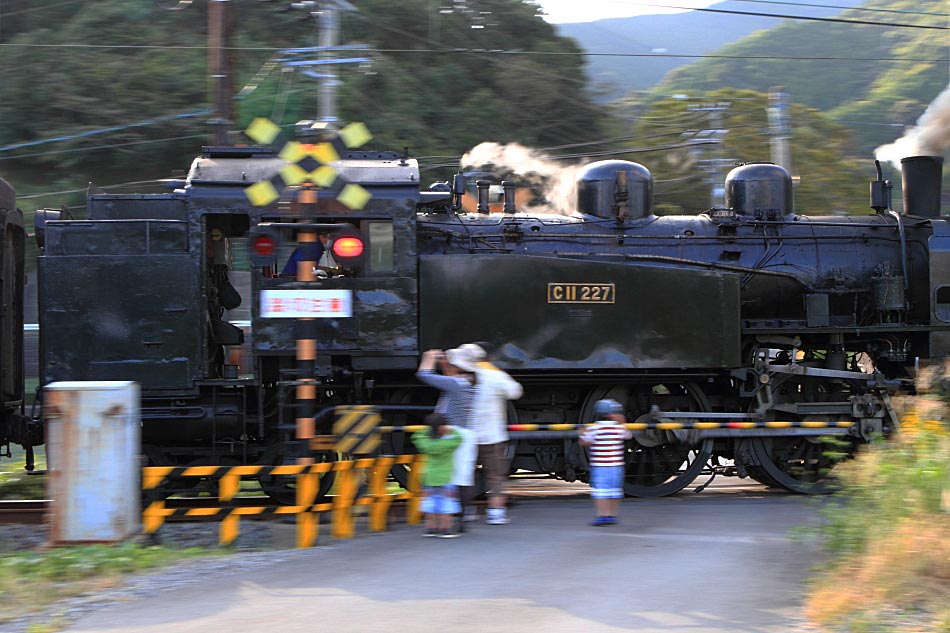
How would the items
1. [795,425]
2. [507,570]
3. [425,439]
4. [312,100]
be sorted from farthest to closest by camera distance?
[312,100] < [795,425] < [425,439] < [507,570]

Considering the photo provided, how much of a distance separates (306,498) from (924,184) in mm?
7810

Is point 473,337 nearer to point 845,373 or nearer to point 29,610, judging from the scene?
point 845,373

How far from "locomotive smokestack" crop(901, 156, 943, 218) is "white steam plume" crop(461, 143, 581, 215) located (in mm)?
3797

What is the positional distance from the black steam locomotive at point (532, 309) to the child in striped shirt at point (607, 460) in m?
1.07

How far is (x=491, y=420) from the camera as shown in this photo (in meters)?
8.23

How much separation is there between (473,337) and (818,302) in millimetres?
3771

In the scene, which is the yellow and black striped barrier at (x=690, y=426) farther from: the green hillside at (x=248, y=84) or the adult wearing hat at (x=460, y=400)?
Result: the green hillside at (x=248, y=84)

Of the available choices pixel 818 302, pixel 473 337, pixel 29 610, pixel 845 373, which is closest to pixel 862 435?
pixel 845 373

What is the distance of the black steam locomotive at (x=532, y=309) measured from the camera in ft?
28.8

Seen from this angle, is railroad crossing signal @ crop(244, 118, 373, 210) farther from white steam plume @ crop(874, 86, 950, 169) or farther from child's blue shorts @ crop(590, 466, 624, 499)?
white steam plume @ crop(874, 86, 950, 169)

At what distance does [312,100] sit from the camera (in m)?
24.3

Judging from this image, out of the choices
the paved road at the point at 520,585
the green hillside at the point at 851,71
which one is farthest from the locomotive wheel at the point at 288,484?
the green hillside at the point at 851,71

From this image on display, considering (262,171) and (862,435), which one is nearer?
(262,171)

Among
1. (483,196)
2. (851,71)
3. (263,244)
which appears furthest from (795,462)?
(851,71)
